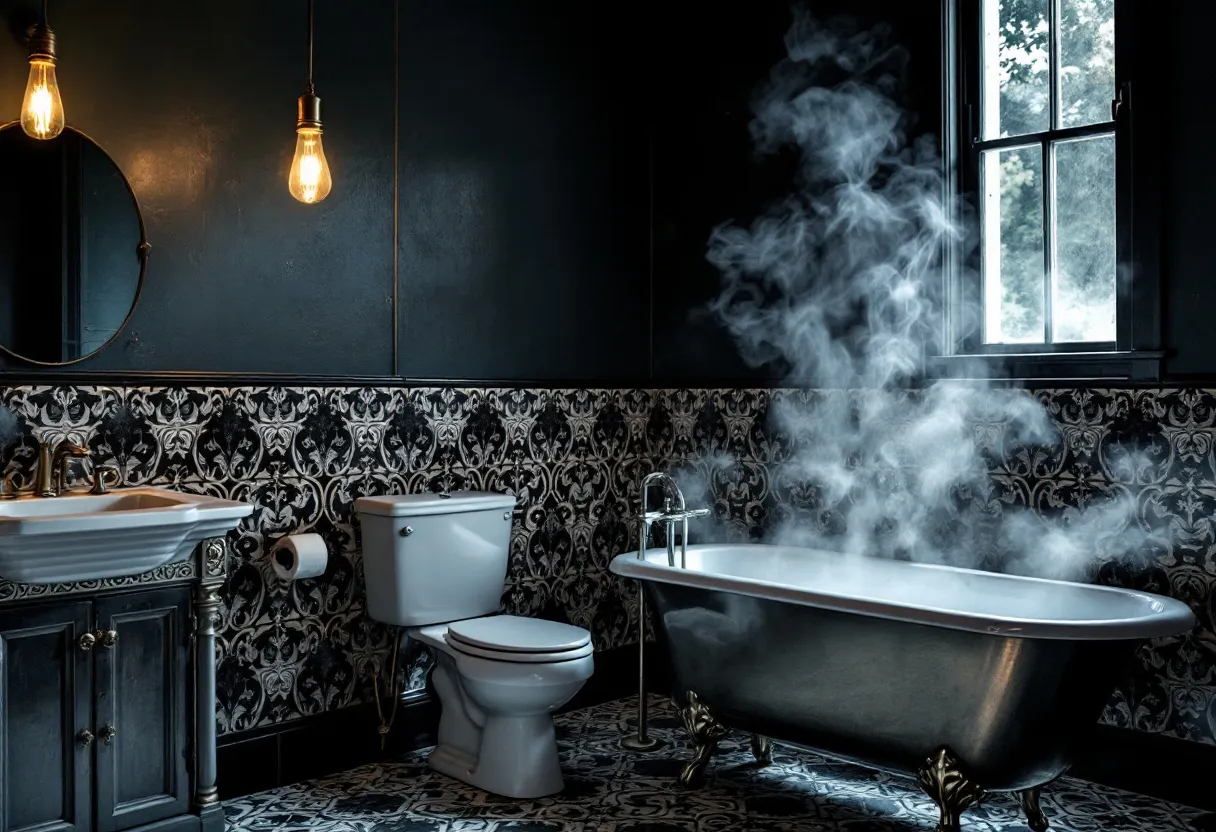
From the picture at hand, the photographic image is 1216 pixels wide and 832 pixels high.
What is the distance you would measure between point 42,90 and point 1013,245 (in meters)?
2.87

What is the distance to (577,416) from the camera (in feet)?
13.7

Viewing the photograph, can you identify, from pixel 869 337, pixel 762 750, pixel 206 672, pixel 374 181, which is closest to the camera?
pixel 206 672

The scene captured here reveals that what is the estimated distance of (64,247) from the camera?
2.86 metres

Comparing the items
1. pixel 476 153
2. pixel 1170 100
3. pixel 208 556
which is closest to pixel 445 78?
pixel 476 153

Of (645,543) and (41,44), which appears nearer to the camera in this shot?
(41,44)

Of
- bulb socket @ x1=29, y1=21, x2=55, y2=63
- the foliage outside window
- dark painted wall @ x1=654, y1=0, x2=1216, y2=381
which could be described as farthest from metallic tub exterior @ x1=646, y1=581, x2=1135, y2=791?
bulb socket @ x1=29, y1=21, x2=55, y2=63

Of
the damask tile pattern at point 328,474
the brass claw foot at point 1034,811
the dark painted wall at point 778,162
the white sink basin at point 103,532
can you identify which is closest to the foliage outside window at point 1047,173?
the dark painted wall at point 778,162

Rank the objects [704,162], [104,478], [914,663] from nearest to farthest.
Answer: [914,663], [104,478], [704,162]

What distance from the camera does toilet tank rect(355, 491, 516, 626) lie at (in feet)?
10.9

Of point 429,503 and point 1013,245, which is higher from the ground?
point 1013,245

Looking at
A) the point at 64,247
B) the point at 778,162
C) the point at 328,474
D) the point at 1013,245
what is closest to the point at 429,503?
the point at 328,474

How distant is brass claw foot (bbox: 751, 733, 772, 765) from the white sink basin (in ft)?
5.77

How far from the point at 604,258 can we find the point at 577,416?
0.67 meters

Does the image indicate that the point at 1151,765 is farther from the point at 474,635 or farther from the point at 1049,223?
the point at 474,635
